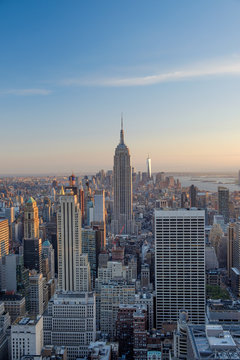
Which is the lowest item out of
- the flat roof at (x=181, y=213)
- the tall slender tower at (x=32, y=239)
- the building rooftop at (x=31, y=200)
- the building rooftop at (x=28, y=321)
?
the building rooftop at (x=28, y=321)

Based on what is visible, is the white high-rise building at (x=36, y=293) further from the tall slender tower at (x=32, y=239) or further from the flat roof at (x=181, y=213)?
the flat roof at (x=181, y=213)

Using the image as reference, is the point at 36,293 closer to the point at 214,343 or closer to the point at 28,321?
the point at 28,321

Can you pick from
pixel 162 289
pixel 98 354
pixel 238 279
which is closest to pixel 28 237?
pixel 162 289

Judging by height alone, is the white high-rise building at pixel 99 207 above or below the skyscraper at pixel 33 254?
above

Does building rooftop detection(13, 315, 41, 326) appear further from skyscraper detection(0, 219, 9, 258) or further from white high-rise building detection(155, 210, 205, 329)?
skyscraper detection(0, 219, 9, 258)

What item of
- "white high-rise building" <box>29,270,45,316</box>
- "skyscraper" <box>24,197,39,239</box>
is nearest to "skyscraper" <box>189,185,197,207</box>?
"skyscraper" <box>24,197,39,239</box>

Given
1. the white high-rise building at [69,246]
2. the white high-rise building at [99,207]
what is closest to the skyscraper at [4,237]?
the white high-rise building at [69,246]

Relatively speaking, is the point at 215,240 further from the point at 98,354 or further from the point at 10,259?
the point at 98,354

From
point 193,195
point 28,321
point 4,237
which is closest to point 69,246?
point 4,237
